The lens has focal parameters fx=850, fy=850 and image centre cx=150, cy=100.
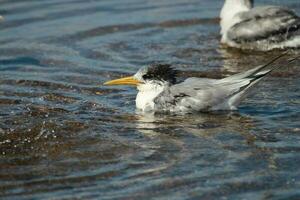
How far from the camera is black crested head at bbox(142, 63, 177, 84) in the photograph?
31.7ft

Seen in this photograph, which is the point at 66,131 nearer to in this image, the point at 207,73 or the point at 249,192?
the point at 249,192

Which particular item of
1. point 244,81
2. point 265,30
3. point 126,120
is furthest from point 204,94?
point 265,30

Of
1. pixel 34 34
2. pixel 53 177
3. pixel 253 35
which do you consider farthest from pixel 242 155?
pixel 34 34

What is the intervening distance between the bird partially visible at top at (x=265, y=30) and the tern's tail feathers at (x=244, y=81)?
3.60 meters

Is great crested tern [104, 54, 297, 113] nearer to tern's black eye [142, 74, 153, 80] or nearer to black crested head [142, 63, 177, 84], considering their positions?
black crested head [142, 63, 177, 84]

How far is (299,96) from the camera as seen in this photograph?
386 inches

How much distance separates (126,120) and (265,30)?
173 inches

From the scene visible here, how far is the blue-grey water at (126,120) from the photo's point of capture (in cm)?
695

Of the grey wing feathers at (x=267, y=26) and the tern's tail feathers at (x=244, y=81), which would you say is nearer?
the tern's tail feathers at (x=244, y=81)

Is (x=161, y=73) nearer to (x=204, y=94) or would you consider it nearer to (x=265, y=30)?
(x=204, y=94)

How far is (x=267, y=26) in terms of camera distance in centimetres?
1291

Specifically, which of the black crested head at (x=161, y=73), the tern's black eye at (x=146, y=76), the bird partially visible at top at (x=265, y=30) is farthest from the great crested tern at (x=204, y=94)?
the bird partially visible at top at (x=265, y=30)

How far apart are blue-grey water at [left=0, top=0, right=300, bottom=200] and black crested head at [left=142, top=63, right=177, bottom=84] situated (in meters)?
0.46

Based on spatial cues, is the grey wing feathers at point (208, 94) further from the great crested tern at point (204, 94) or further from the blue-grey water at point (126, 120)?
the blue-grey water at point (126, 120)
